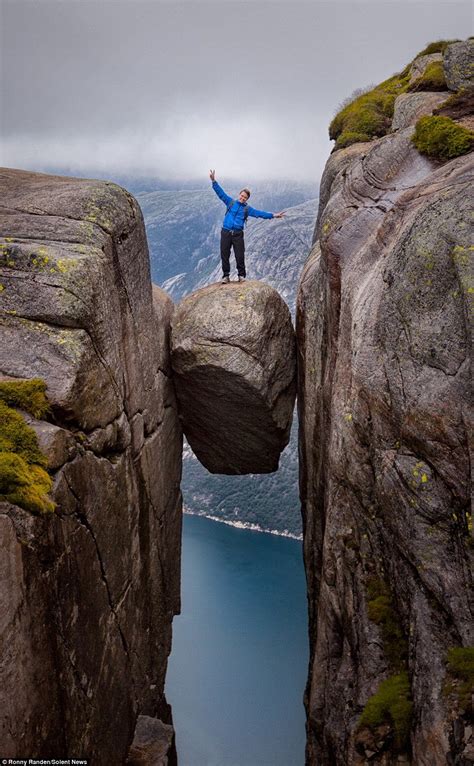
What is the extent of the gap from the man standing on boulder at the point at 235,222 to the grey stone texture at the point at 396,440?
4357 mm

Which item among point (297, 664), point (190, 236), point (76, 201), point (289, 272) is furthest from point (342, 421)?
point (190, 236)

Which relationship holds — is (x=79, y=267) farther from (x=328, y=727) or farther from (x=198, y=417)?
(x=328, y=727)

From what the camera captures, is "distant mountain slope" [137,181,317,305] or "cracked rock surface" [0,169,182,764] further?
"distant mountain slope" [137,181,317,305]

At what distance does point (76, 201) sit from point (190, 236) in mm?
169528

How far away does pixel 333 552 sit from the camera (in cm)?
1303

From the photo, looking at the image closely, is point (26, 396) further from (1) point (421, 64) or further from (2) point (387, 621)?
(1) point (421, 64)

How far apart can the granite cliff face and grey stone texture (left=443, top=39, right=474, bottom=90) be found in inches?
92.0

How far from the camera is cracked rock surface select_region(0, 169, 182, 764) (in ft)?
31.3

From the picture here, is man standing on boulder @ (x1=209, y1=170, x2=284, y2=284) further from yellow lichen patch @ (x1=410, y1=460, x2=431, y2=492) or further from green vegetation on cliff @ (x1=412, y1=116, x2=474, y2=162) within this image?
yellow lichen patch @ (x1=410, y1=460, x2=431, y2=492)

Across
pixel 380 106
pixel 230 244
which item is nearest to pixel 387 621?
pixel 230 244

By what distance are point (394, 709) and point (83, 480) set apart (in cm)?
673

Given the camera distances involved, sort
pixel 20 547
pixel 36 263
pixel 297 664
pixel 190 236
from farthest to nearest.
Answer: pixel 190 236 → pixel 297 664 → pixel 36 263 → pixel 20 547

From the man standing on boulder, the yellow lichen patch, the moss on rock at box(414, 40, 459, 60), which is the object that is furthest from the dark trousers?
the yellow lichen patch

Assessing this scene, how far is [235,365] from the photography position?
18.2 meters
